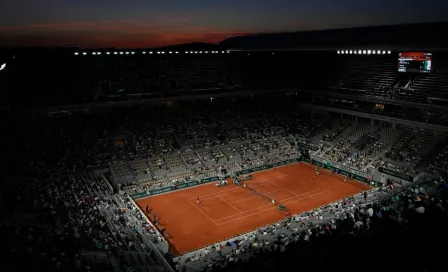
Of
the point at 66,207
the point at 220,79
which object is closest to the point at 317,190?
the point at 66,207

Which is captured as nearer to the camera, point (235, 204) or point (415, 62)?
point (235, 204)

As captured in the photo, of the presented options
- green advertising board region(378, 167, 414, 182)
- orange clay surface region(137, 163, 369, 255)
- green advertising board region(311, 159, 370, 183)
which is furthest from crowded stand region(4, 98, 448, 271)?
green advertising board region(378, 167, 414, 182)

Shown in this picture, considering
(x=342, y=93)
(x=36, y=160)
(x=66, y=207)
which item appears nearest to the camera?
(x=66, y=207)

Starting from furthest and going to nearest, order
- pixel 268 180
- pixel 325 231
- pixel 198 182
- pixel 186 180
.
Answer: pixel 268 180
pixel 198 182
pixel 186 180
pixel 325 231

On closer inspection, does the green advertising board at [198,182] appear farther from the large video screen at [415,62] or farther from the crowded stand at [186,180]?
the large video screen at [415,62]

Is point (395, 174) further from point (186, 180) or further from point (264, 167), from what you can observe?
point (186, 180)

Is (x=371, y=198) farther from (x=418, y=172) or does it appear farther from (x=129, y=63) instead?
(x=129, y=63)

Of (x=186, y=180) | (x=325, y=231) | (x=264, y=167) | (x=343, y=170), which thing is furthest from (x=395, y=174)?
(x=186, y=180)
